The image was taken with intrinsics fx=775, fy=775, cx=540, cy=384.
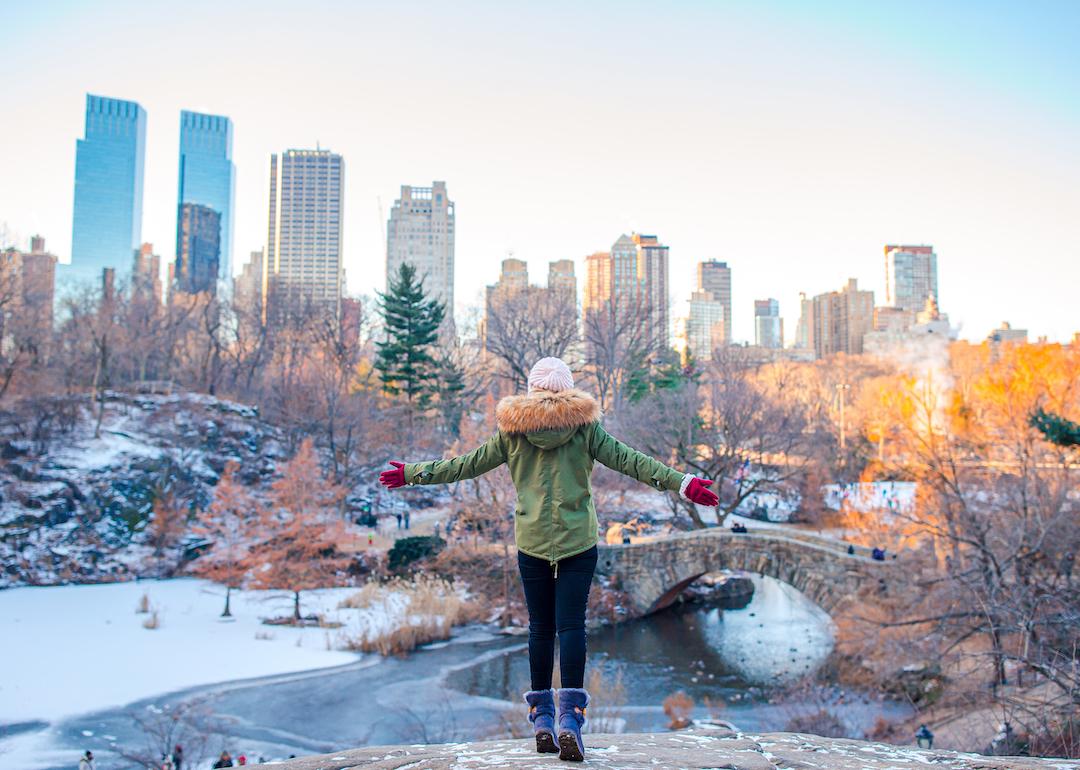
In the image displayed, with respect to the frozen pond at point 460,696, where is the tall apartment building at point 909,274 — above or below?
above

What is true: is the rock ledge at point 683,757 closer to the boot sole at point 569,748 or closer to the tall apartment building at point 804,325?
the boot sole at point 569,748

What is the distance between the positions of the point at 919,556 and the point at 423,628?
467 inches

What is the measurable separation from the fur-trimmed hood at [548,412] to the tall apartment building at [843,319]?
346 feet

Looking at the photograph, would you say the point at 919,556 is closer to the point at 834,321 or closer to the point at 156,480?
the point at 156,480

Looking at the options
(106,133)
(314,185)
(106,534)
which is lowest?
(106,534)

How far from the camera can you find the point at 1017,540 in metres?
13.2

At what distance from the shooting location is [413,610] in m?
20.5

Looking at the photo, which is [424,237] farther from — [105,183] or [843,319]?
[105,183]

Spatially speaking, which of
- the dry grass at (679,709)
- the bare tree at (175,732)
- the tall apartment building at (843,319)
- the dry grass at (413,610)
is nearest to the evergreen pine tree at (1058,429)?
the dry grass at (679,709)

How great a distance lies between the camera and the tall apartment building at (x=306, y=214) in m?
139

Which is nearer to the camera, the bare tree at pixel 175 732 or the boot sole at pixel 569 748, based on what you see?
the boot sole at pixel 569 748

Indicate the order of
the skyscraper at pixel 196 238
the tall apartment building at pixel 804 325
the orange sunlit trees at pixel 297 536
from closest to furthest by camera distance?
the orange sunlit trees at pixel 297 536 → the tall apartment building at pixel 804 325 → the skyscraper at pixel 196 238

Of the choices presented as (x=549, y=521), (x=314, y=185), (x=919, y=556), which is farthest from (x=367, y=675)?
(x=314, y=185)

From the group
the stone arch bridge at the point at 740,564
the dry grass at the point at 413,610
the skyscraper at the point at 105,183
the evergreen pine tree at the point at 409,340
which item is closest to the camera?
the stone arch bridge at the point at 740,564
